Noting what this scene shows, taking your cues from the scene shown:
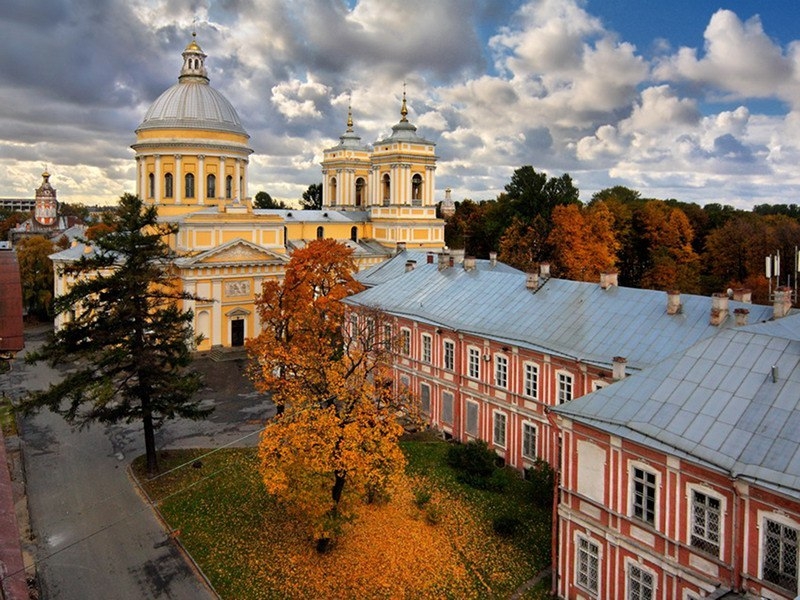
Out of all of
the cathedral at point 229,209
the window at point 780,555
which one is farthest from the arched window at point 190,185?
the window at point 780,555

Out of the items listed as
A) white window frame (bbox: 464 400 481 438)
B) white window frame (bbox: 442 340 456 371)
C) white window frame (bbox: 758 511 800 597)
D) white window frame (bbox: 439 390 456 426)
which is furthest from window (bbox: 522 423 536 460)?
white window frame (bbox: 758 511 800 597)

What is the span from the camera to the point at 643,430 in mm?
13648

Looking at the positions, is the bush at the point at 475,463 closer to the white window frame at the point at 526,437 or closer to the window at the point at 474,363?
the white window frame at the point at 526,437

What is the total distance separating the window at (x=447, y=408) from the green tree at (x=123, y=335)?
32.1ft

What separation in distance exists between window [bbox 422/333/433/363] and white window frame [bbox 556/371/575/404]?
6795mm

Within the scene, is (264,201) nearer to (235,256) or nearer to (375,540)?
(235,256)

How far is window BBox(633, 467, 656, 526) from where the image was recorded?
13609mm

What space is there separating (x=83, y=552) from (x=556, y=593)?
13155 mm

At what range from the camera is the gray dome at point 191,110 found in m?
47.6

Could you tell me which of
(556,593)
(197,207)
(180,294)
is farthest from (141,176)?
(556,593)

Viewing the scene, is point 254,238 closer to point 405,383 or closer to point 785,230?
point 405,383

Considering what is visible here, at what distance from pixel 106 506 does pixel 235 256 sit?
82.2ft

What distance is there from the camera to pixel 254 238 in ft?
151

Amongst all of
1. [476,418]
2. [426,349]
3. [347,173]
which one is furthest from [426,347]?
[347,173]
